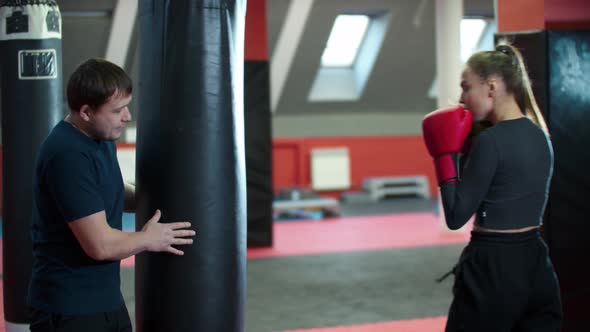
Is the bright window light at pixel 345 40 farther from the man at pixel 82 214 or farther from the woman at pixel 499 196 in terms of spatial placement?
the man at pixel 82 214

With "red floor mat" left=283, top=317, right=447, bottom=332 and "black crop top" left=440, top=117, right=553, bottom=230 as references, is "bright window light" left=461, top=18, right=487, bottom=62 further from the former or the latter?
"black crop top" left=440, top=117, right=553, bottom=230

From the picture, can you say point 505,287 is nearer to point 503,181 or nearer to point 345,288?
point 503,181

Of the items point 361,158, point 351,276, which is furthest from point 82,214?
point 361,158

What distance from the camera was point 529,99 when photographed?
2070 millimetres

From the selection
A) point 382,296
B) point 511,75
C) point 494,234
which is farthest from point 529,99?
point 382,296

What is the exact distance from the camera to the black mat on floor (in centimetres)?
413

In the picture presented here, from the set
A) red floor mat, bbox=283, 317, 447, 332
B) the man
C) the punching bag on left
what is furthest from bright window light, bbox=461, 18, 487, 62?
the man

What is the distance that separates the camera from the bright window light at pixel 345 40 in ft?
35.5

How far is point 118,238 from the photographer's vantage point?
1724mm

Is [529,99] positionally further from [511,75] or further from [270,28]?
[270,28]

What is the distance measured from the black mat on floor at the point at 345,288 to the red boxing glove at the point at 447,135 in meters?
2.10

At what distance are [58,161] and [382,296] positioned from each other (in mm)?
3296

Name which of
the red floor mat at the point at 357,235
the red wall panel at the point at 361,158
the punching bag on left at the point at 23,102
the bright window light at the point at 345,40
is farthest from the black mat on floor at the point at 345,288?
the bright window light at the point at 345,40

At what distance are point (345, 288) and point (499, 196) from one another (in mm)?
3081
